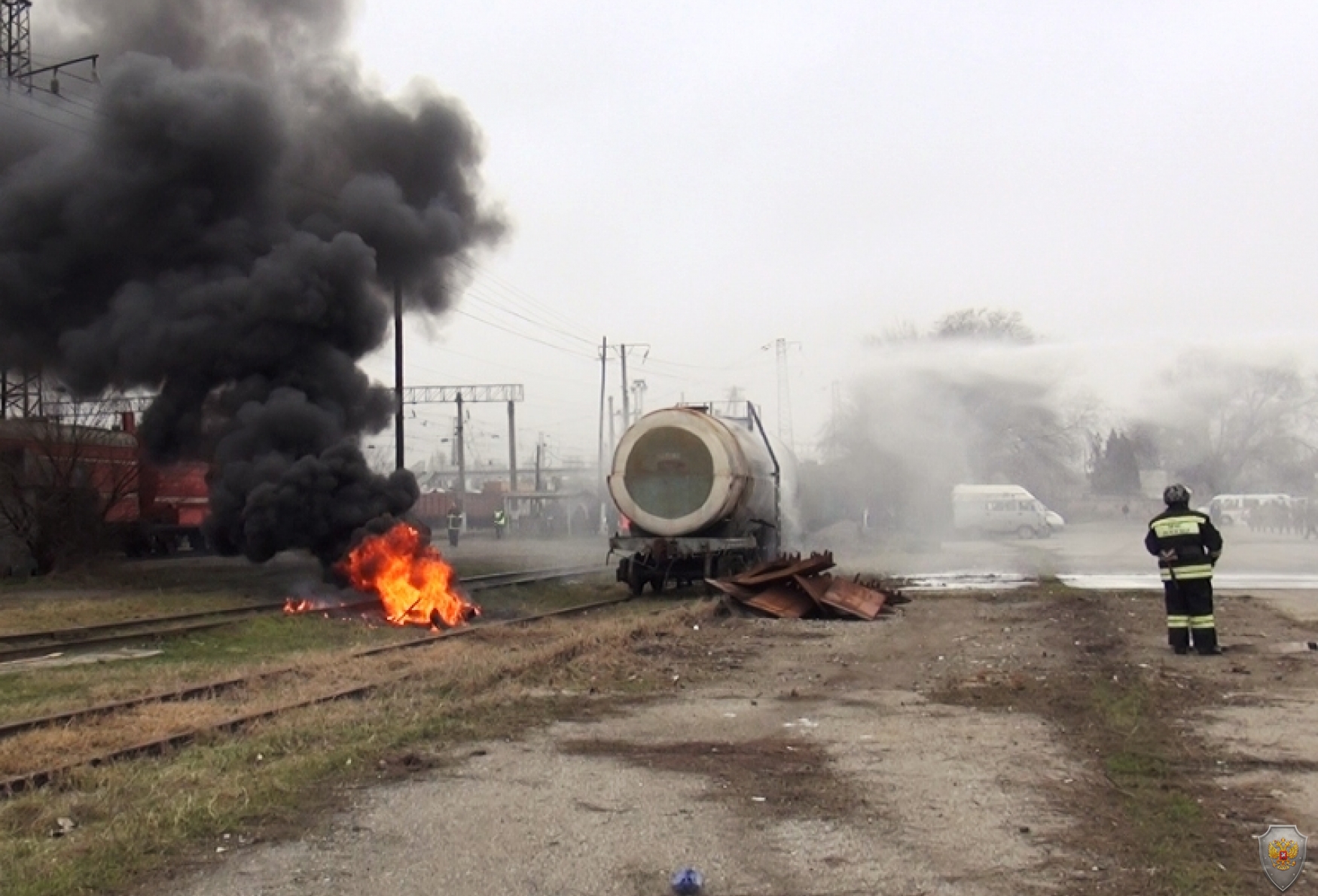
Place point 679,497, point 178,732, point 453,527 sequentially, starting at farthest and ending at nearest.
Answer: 1. point 453,527
2. point 679,497
3. point 178,732

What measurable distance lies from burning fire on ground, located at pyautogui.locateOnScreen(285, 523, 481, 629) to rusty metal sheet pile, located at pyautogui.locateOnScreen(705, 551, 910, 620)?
3691mm

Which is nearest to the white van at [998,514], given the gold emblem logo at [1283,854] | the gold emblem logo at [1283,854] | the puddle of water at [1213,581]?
the puddle of water at [1213,581]

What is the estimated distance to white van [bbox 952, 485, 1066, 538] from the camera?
4256 centimetres

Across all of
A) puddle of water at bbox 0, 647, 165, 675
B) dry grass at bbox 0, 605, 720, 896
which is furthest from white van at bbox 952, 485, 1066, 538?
puddle of water at bbox 0, 647, 165, 675

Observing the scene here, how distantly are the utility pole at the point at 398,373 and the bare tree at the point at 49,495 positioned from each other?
6.17m

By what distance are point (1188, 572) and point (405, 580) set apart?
10.8 meters

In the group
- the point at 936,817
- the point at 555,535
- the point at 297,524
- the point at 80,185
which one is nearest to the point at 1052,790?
the point at 936,817

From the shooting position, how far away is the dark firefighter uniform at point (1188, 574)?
1081 centimetres

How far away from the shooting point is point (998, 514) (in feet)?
140

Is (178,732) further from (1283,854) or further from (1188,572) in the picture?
(1188,572)

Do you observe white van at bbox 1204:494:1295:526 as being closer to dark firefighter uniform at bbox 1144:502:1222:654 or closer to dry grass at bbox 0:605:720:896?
dark firefighter uniform at bbox 1144:502:1222:654

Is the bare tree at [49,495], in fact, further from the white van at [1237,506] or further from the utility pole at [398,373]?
the white van at [1237,506]

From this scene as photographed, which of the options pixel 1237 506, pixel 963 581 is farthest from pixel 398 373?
pixel 1237 506

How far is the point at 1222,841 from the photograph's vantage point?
16.6 feet
